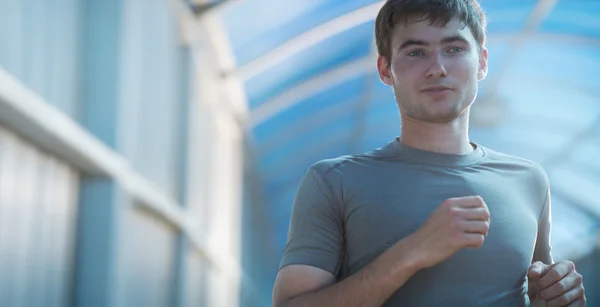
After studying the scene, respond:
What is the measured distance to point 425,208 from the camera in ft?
6.66

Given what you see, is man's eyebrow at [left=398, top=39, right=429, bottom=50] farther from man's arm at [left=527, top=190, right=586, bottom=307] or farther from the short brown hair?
man's arm at [left=527, top=190, right=586, bottom=307]

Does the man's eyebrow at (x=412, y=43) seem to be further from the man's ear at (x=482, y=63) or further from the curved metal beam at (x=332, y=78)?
the curved metal beam at (x=332, y=78)

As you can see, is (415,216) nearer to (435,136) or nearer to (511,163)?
(435,136)

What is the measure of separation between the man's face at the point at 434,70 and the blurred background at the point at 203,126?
2.27 metres

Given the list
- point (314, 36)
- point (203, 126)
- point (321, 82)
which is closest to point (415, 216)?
point (314, 36)

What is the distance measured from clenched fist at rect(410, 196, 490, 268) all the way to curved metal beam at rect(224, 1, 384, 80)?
8662mm

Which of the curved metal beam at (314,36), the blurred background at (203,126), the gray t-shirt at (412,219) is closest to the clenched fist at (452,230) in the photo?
the gray t-shirt at (412,219)

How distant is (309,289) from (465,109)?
21.8 inches

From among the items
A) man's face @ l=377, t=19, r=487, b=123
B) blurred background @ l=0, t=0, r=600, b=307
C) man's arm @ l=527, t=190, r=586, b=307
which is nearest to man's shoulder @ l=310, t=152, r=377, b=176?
man's face @ l=377, t=19, r=487, b=123

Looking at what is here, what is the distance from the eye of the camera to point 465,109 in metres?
2.18

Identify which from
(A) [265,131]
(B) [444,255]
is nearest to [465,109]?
(B) [444,255]

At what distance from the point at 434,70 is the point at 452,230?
429 mm

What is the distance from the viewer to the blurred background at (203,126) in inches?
193

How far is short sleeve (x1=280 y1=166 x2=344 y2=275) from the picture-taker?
6.65ft
